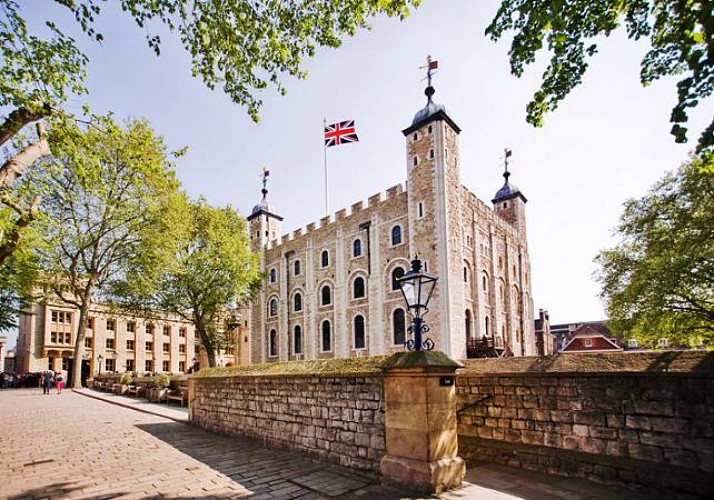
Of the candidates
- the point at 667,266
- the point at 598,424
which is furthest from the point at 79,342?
the point at 667,266

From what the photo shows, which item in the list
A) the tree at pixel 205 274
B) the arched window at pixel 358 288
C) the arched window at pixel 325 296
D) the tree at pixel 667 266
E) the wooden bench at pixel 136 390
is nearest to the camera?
the tree at pixel 667 266

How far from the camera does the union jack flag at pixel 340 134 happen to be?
25.8 meters

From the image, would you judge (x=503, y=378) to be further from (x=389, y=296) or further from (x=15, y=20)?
(x=389, y=296)

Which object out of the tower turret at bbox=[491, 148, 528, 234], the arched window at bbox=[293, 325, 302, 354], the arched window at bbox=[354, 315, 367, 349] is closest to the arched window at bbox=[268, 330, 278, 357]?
the arched window at bbox=[293, 325, 302, 354]

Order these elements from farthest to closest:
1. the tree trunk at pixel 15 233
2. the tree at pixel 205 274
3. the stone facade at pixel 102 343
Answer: the stone facade at pixel 102 343 < the tree at pixel 205 274 < the tree trunk at pixel 15 233

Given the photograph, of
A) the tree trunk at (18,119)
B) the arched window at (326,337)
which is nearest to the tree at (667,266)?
the arched window at (326,337)

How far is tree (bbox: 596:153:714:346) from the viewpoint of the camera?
16453 millimetres

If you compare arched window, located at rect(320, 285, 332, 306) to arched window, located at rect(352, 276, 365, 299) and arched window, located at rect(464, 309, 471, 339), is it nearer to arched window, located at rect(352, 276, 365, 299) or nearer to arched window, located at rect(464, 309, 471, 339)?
arched window, located at rect(352, 276, 365, 299)

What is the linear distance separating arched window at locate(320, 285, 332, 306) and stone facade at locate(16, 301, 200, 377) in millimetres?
13591

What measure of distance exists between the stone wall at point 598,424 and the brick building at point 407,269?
56.2ft

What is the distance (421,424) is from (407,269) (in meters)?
21.0

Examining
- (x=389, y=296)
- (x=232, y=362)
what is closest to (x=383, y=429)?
(x=389, y=296)

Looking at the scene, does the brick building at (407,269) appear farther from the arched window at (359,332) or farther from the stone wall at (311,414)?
the stone wall at (311,414)

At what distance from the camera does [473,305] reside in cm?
2759
